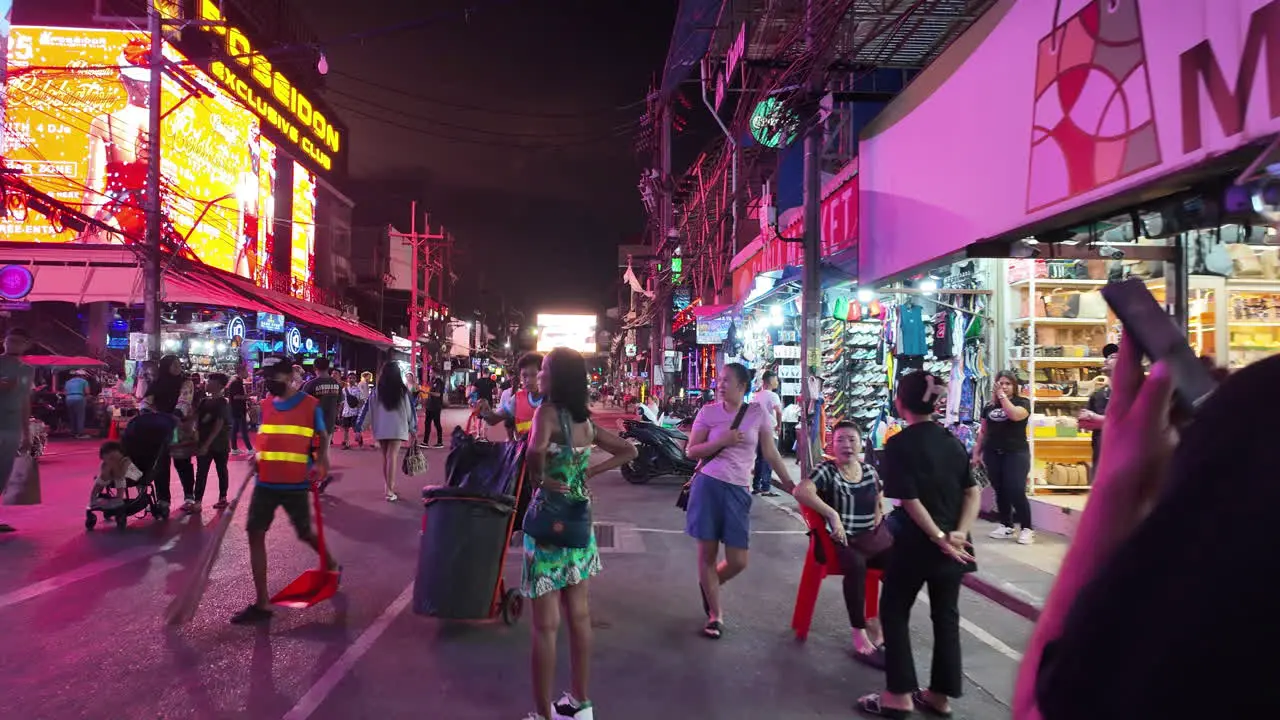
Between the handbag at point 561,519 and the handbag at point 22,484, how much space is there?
7349 millimetres

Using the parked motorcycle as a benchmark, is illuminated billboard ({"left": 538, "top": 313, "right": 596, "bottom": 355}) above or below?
above

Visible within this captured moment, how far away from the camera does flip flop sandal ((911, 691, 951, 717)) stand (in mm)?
4262

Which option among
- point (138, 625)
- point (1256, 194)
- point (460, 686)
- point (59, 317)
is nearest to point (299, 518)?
point (138, 625)

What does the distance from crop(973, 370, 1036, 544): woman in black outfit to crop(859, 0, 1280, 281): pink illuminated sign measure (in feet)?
5.91

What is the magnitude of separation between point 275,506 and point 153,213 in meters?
12.0

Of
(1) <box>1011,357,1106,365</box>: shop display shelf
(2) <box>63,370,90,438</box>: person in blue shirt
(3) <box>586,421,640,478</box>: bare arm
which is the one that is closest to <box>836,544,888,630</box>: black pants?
(3) <box>586,421,640,478</box>: bare arm

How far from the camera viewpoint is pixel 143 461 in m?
8.85

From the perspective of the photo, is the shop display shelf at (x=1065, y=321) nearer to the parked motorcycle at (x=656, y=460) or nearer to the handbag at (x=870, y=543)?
the handbag at (x=870, y=543)

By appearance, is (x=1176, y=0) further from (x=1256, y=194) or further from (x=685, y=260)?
(x=685, y=260)

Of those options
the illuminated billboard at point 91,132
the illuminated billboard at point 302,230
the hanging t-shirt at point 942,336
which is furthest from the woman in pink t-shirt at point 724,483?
the illuminated billboard at point 302,230

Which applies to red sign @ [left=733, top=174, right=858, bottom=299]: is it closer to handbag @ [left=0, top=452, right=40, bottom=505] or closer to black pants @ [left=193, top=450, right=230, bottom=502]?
black pants @ [left=193, top=450, right=230, bottom=502]

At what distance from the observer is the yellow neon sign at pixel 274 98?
92.7 ft

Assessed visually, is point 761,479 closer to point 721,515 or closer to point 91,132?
point 721,515

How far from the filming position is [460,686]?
174 inches
